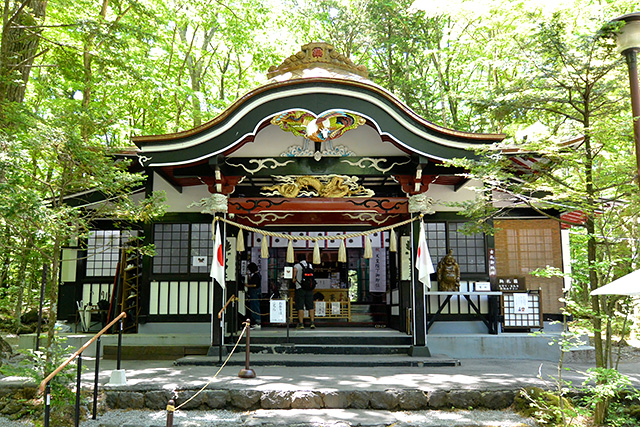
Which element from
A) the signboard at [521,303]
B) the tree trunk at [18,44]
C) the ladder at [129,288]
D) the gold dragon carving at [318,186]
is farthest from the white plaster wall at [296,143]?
the tree trunk at [18,44]

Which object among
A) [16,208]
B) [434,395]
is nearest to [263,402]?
[434,395]

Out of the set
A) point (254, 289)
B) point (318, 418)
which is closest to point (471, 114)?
point (254, 289)

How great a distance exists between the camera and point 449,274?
10.9m

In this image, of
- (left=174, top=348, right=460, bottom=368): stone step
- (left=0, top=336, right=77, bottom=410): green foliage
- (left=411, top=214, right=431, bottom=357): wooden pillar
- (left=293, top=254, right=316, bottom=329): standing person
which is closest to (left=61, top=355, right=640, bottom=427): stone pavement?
(left=0, top=336, right=77, bottom=410): green foliage

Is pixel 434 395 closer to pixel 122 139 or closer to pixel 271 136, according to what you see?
pixel 271 136

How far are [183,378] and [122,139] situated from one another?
15591 millimetres

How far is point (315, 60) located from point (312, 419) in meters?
6.94

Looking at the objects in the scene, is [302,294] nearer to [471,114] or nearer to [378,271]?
[378,271]

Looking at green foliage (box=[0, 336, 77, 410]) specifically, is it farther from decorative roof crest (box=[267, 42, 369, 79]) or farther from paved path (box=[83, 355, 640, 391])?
decorative roof crest (box=[267, 42, 369, 79])

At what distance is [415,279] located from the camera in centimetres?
980

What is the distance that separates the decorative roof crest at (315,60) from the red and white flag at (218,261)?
3.54 m

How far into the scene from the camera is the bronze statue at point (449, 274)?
10.8 m

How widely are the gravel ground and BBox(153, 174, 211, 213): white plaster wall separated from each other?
539 centimetres

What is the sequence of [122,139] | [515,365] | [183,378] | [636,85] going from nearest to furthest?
[636,85], [183,378], [515,365], [122,139]
